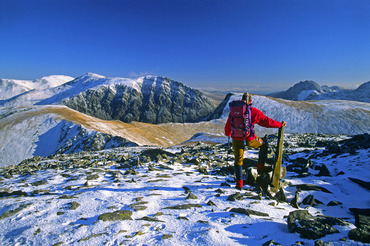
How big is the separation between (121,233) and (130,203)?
194 cm

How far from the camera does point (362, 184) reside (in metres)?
8.20

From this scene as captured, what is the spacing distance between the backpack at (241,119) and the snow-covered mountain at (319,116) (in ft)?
251

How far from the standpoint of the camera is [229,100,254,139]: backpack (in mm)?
7879

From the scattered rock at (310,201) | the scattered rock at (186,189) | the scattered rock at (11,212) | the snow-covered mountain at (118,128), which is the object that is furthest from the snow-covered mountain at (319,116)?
the scattered rock at (11,212)

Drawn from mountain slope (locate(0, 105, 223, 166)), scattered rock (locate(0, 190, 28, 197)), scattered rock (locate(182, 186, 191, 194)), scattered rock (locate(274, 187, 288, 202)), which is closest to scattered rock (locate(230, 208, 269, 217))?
scattered rock (locate(274, 187, 288, 202))

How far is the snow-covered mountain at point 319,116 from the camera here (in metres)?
84.4

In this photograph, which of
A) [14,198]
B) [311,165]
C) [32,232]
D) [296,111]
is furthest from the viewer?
[296,111]

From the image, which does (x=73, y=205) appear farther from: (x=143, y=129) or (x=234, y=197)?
(x=143, y=129)

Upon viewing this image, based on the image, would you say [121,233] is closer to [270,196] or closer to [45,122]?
[270,196]

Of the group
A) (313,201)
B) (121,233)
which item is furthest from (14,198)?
(313,201)

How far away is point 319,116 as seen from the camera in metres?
93.9

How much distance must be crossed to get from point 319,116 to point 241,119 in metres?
107

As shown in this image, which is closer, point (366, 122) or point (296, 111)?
point (366, 122)

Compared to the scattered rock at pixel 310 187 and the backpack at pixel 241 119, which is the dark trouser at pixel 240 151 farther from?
the scattered rock at pixel 310 187
